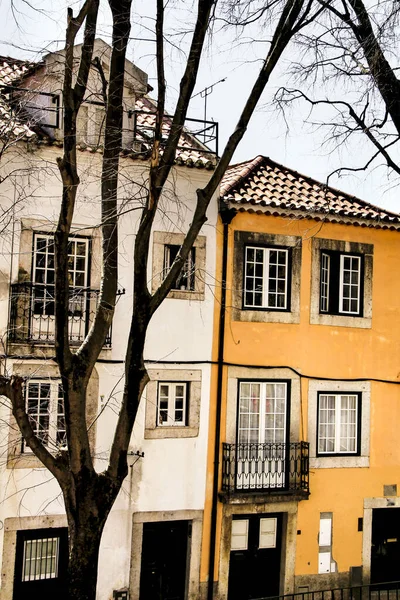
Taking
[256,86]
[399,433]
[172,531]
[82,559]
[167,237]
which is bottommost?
[172,531]

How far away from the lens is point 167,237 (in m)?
12.3

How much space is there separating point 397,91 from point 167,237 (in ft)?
14.5

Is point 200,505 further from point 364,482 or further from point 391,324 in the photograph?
point 391,324

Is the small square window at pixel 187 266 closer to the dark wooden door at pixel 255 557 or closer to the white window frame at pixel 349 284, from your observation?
the white window frame at pixel 349 284

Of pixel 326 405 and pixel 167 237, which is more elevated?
pixel 167 237

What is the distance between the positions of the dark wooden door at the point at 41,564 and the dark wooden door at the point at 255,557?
297 cm

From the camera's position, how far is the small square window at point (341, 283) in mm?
13625

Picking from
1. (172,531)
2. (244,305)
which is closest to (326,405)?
(244,305)

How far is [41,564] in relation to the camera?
11539 mm

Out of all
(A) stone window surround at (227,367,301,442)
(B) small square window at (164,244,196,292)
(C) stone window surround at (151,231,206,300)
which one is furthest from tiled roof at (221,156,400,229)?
(A) stone window surround at (227,367,301,442)

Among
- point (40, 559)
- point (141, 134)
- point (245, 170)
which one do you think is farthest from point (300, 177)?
point (40, 559)

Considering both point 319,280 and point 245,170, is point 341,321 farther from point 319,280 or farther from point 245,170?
point 245,170

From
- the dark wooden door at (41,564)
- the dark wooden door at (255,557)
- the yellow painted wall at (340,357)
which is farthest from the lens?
the yellow painted wall at (340,357)

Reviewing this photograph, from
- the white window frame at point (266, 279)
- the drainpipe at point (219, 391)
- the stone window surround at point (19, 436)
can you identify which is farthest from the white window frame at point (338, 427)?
the stone window surround at point (19, 436)
